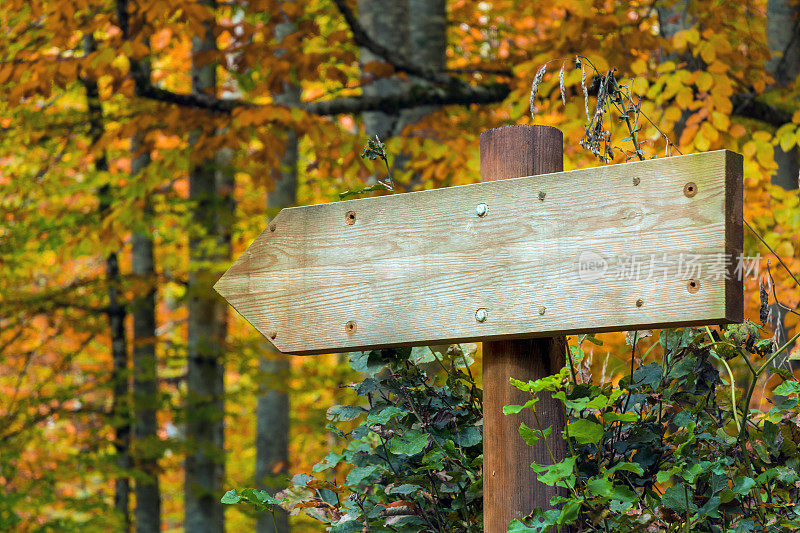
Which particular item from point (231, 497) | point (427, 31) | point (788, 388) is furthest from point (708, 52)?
point (231, 497)

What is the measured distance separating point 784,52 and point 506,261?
4482mm

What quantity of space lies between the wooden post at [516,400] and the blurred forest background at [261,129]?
5.09ft

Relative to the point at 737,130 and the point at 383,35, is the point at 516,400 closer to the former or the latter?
the point at 737,130

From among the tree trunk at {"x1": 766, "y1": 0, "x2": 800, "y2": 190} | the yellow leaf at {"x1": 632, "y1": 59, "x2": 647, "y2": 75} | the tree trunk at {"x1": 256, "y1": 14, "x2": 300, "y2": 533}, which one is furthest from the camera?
the tree trunk at {"x1": 256, "y1": 14, "x2": 300, "y2": 533}

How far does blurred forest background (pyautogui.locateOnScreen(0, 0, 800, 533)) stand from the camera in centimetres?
512

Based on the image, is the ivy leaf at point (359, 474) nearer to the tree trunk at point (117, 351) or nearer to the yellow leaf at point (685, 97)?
the yellow leaf at point (685, 97)

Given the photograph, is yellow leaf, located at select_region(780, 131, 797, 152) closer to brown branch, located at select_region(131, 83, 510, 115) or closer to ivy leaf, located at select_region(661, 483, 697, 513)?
brown branch, located at select_region(131, 83, 510, 115)

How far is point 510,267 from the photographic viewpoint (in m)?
1.76

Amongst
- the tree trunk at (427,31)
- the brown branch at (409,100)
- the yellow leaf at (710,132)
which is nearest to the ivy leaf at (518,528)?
the yellow leaf at (710,132)

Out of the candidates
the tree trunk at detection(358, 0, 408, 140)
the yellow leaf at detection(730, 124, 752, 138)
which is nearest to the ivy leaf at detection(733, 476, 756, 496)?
the yellow leaf at detection(730, 124, 752, 138)

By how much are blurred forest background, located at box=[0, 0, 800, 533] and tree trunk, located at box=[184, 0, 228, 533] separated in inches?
0.8

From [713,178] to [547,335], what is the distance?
0.43m

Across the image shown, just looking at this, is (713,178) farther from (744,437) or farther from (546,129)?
(744,437)

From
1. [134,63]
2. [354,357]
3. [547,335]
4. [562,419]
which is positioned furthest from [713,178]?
[134,63]
